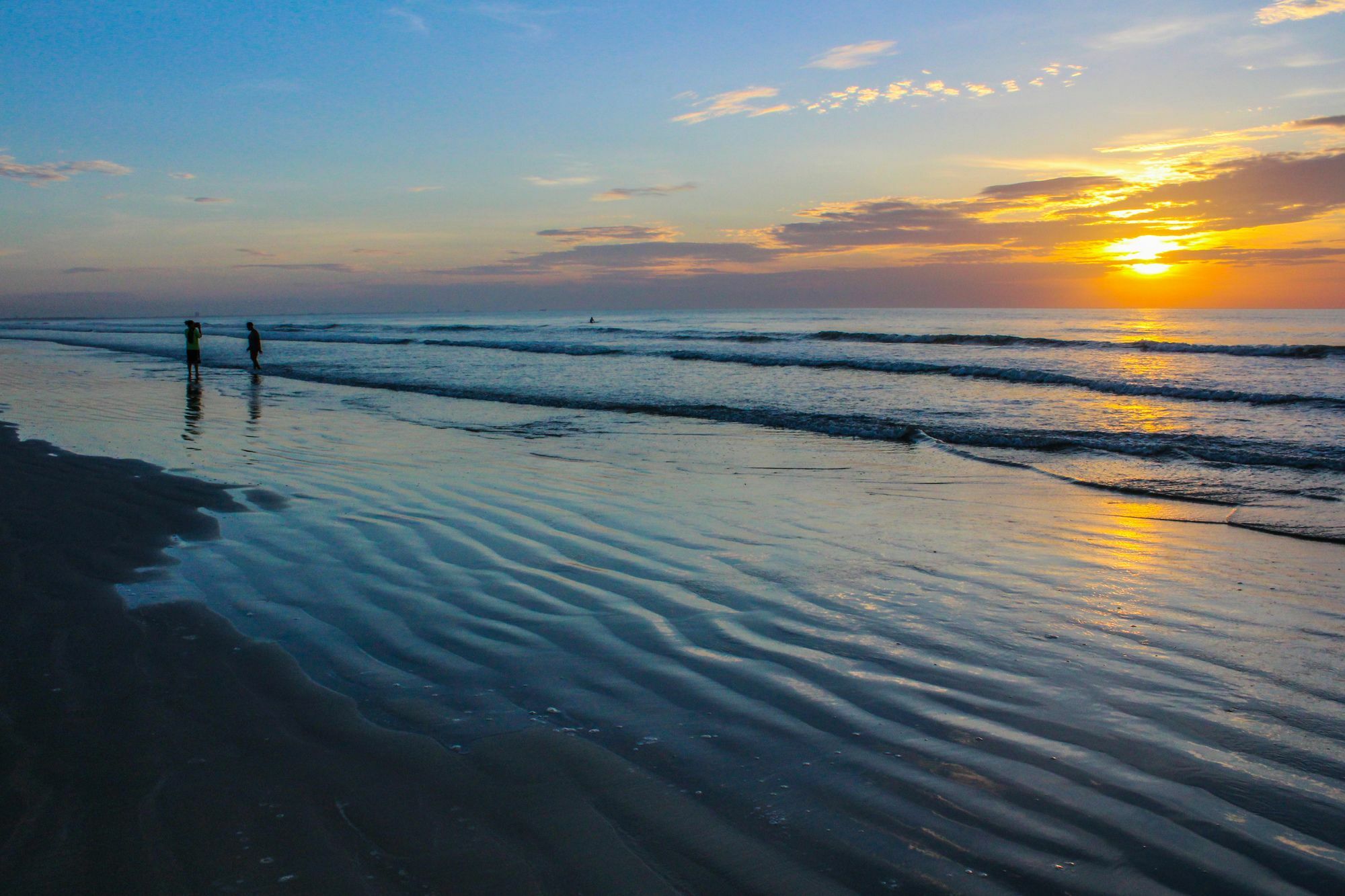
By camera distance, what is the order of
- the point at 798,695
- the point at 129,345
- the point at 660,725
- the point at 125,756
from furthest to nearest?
the point at 129,345 → the point at 798,695 → the point at 660,725 → the point at 125,756

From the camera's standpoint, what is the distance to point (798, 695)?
12.0 ft

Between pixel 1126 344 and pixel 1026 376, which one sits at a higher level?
pixel 1126 344

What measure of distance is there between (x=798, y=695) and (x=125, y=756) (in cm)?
268

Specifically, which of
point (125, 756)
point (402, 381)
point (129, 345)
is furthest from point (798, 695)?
point (129, 345)

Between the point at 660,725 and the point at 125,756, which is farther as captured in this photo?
the point at 660,725

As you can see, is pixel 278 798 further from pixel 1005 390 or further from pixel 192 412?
pixel 1005 390

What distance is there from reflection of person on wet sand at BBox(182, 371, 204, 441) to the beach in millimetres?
2724

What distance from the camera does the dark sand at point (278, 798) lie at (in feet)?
7.79

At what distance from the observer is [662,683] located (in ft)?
12.4

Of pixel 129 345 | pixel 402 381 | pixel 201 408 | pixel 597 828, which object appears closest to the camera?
pixel 597 828

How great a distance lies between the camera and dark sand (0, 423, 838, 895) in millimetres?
2373

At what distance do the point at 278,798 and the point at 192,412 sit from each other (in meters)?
14.5

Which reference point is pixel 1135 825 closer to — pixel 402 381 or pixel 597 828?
pixel 597 828

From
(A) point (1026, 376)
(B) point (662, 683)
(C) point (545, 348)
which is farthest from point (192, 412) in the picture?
(C) point (545, 348)
